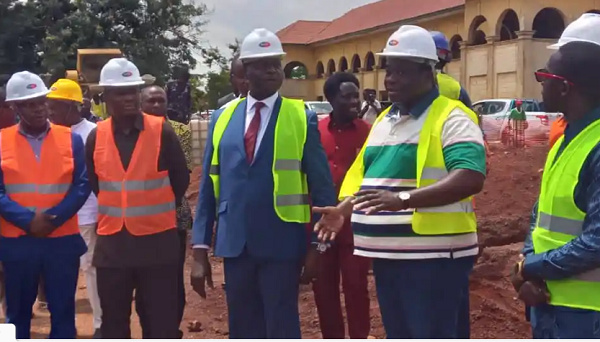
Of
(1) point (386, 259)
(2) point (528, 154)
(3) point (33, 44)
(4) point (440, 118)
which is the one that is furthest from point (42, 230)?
(3) point (33, 44)

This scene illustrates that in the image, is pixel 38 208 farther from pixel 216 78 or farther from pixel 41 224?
pixel 216 78

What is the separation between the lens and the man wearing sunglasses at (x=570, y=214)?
2.75 meters

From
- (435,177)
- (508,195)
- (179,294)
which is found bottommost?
(508,195)

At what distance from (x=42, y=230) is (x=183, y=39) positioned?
2842 centimetres

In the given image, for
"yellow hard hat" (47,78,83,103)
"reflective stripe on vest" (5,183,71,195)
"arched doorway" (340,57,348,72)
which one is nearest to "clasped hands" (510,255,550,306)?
"reflective stripe on vest" (5,183,71,195)

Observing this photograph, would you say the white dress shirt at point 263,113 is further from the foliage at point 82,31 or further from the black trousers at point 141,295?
the foliage at point 82,31

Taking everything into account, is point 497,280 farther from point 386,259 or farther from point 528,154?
point 528,154

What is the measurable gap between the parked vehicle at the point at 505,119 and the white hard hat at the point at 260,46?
54.3ft

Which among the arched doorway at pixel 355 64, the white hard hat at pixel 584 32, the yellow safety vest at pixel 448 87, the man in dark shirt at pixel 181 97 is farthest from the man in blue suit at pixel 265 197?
the arched doorway at pixel 355 64

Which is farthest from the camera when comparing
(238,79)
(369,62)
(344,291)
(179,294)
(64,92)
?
(369,62)

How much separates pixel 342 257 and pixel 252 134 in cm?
157

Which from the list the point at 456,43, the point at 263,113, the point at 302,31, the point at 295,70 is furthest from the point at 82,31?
the point at 263,113

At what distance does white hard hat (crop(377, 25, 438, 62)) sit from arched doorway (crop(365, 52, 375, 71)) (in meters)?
35.5

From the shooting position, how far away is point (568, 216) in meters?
2.84
